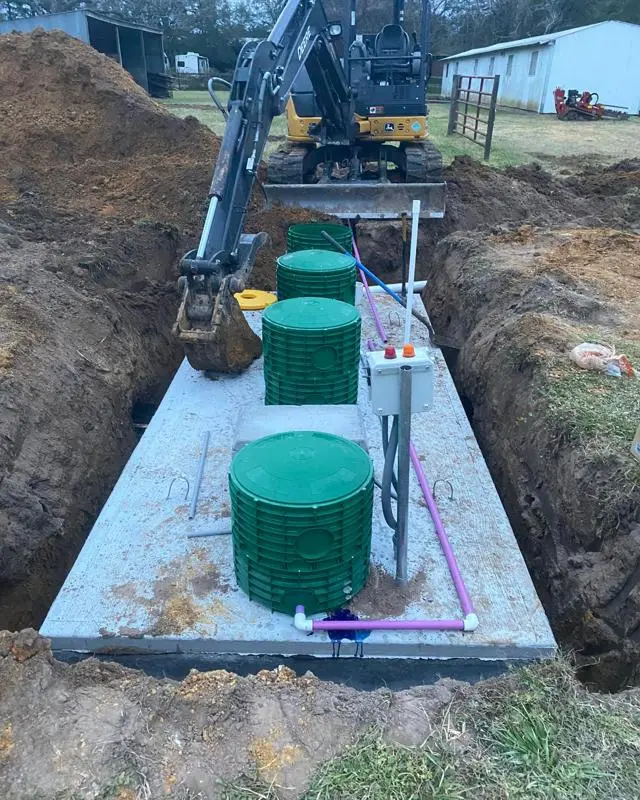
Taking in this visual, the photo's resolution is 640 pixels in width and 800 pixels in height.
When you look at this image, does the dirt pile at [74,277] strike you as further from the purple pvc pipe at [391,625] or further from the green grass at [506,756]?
the green grass at [506,756]

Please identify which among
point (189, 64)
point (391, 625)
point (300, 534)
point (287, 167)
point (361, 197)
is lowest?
point (391, 625)

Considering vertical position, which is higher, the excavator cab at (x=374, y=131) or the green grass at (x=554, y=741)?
the excavator cab at (x=374, y=131)

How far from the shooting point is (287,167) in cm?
1122

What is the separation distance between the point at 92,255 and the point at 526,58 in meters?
29.5

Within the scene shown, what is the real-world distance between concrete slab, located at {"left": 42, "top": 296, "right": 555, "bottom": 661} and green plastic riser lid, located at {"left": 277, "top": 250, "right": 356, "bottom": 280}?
2.24 metres

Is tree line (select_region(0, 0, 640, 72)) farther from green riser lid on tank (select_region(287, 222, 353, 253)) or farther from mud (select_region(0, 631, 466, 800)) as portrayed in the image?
mud (select_region(0, 631, 466, 800))

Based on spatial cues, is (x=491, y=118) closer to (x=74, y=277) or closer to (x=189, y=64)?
(x=74, y=277)

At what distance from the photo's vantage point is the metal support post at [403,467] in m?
3.41

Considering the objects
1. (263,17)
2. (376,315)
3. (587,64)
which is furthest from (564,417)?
(263,17)

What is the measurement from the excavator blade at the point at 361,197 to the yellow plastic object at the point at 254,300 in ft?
8.97

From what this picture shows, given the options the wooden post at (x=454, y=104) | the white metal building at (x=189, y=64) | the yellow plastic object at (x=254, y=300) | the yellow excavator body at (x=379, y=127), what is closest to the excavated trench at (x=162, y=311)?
the yellow plastic object at (x=254, y=300)

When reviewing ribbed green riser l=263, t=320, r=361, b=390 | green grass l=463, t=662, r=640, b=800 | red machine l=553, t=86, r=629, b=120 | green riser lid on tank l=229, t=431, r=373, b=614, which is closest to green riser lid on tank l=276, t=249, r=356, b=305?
ribbed green riser l=263, t=320, r=361, b=390

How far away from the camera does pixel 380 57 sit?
10.6 meters

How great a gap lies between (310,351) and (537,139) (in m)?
18.0
